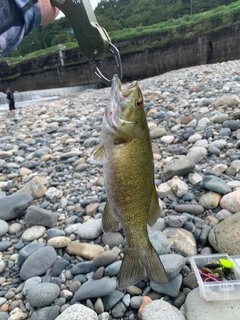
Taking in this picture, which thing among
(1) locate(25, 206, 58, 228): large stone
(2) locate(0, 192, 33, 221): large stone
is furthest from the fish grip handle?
(2) locate(0, 192, 33, 221): large stone

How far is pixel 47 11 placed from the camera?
8.22 ft

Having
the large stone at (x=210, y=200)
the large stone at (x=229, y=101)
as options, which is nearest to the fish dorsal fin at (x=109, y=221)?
the large stone at (x=210, y=200)

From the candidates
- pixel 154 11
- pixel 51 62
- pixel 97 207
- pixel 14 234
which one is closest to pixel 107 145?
pixel 97 207

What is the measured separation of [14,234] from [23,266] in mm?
→ 712

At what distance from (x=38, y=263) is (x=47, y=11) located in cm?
221

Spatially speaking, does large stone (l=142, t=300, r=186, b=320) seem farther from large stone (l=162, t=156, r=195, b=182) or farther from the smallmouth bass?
large stone (l=162, t=156, r=195, b=182)

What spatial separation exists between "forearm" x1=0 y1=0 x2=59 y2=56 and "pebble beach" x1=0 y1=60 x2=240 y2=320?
1254 mm

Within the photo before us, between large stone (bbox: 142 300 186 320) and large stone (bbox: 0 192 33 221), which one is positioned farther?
large stone (bbox: 0 192 33 221)

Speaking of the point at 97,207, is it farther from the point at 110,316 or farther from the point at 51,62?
the point at 51,62

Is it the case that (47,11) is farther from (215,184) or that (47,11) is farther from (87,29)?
(215,184)

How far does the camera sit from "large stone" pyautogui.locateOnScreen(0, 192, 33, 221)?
3.47m

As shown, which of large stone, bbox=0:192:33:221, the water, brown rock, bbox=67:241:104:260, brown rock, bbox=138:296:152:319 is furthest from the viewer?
the water

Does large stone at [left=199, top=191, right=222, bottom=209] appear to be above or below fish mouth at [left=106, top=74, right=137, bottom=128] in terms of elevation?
below

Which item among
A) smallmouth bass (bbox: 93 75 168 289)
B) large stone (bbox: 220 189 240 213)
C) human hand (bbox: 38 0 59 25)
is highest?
human hand (bbox: 38 0 59 25)
